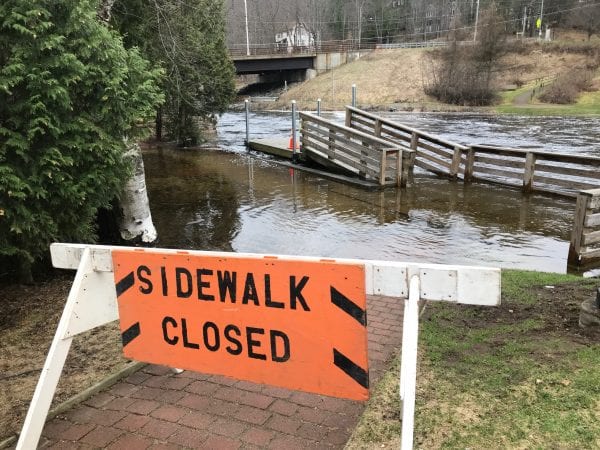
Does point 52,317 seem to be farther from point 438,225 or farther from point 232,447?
point 438,225

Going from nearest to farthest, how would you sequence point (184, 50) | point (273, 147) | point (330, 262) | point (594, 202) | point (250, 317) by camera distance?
1. point (330, 262)
2. point (250, 317)
3. point (594, 202)
4. point (184, 50)
5. point (273, 147)

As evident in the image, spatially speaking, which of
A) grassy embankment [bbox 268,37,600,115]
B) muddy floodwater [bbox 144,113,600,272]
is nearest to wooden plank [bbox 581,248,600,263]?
muddy floodwater [bbox 144,113,600,272]

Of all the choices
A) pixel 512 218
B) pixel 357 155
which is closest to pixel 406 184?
pixel 357 155

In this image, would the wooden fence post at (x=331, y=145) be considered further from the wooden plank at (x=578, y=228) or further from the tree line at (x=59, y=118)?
the tree line at (x=59, y=118)

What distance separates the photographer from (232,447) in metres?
3.10

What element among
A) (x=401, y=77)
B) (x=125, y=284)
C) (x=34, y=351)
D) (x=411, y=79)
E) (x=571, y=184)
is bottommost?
(x=571, y=184)

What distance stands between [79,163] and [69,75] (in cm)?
85

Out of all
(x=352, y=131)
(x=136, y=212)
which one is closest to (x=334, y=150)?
(x=352, y=131)

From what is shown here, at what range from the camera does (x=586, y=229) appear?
7266mm

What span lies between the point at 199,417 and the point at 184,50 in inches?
394

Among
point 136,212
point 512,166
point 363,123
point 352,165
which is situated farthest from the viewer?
point 363,123

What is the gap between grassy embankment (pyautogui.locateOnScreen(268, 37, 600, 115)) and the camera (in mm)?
49031

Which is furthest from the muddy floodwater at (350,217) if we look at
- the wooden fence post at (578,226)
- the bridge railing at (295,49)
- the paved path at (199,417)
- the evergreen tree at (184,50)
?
the bridge railing at (295,49)

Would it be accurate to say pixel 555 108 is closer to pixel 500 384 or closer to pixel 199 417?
pixel 500 384
